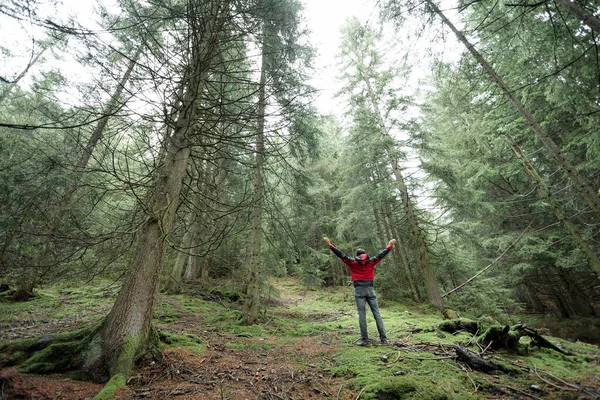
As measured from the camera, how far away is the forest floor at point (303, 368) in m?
2.54

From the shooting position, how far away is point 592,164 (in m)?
7.44

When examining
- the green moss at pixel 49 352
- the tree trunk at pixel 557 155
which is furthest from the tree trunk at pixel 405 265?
the green moss at pixel 49 352

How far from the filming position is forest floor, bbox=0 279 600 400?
2.54 metres

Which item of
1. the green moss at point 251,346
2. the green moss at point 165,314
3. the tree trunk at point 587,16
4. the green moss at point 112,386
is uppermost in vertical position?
the tree trunk at point 587,16

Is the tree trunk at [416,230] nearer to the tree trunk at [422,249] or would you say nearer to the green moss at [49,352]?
the tree trunk at [422,249]

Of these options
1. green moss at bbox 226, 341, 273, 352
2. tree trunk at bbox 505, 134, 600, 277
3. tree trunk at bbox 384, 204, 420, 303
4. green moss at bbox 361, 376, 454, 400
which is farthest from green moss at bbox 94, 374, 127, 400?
tree trunk at bbox 505, 134, 600, 277

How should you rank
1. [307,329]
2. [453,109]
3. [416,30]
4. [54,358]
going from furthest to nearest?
[453,109] < [307,329] < [416,30] < [54,358]

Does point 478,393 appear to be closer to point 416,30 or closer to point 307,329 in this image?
point 307,329

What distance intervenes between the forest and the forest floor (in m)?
0.03

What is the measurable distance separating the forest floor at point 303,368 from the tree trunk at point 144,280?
0.78 feet

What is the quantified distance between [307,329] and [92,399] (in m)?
5.11

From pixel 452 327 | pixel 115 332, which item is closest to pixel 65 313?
pixel 115 332

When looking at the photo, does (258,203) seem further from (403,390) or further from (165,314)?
(403,390)

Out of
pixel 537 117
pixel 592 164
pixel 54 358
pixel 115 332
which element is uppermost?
pixel 537 117
